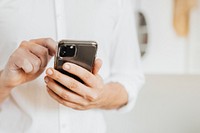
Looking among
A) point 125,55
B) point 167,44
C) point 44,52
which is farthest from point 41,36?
point 167,44

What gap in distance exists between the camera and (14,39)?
0.68 metres

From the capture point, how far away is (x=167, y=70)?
1.26 meters

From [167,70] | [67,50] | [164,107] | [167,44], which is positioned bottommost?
[164,107]

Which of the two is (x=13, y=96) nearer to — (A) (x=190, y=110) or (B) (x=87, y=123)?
(B) (x=87, y=123)

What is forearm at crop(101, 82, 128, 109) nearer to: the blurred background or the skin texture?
the skin texture

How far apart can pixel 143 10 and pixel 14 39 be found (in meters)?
0.69

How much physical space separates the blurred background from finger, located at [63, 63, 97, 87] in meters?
0.71

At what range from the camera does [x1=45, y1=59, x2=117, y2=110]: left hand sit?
1.68 feet

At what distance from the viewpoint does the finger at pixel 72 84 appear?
0.51 metres

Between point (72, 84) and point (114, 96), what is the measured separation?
0.21m

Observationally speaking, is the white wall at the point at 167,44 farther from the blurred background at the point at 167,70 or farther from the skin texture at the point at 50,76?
the skin texture at the point at 50,76

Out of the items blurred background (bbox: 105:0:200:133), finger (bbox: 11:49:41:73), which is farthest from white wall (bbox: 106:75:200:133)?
finger (bbox: 11:49:41:73)

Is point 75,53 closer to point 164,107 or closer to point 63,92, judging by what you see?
point 63,92

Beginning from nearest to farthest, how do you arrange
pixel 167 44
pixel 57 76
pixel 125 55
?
pixel 57 76
pixel 125 55
pixel 167 44
